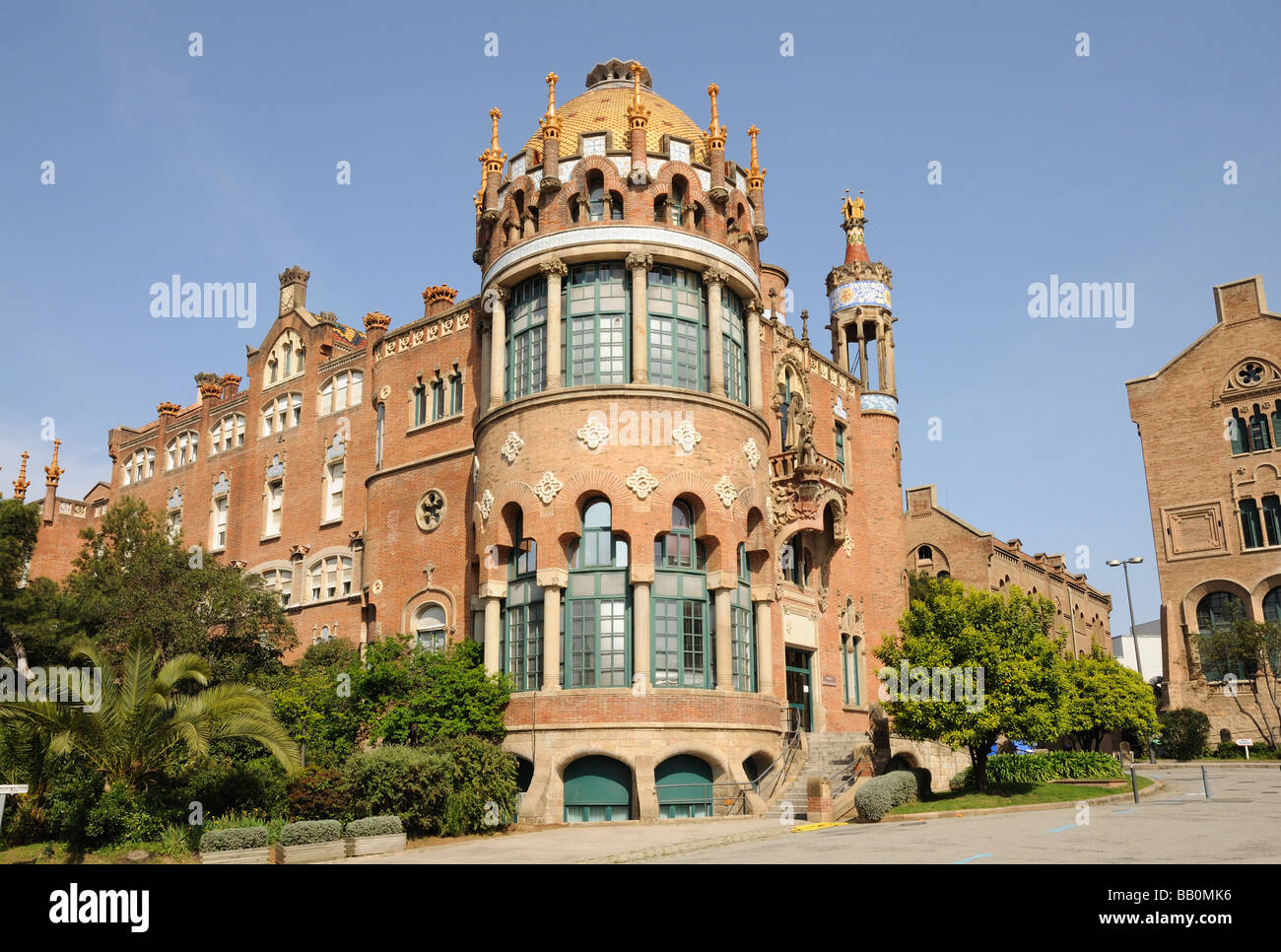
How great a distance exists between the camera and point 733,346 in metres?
32.3

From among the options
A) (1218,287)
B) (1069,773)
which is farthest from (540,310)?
(1218,287)

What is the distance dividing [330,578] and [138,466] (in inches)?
766

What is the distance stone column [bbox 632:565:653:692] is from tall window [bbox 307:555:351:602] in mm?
15622

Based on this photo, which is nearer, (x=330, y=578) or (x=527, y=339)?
(x=527, y=339)

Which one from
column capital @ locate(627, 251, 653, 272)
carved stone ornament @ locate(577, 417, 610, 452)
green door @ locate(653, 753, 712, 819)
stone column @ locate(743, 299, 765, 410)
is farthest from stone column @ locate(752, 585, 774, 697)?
column capital @ locate(627, 251, 653, 272)

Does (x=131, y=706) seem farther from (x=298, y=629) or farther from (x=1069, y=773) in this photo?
(x=1069, y=773)

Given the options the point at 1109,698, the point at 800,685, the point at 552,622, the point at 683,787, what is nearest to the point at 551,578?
the point at 552,622

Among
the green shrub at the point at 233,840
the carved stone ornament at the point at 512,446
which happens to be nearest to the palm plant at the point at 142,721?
the green shrub at the point at 233,840

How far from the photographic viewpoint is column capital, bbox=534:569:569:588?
2842 cm

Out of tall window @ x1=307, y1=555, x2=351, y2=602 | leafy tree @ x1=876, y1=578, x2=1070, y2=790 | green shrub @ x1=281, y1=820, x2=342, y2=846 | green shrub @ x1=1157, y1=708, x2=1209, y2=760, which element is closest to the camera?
green shrub @ x1=281, y1=820, x2=342, y2=846

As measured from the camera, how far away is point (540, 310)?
31.4m

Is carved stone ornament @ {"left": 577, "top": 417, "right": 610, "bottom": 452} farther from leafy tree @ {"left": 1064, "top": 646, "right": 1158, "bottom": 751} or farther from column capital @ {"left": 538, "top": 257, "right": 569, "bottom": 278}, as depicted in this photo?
leafy tree @ {"left": 1064, "top": 646, "right": 1158, "bottom": 751}

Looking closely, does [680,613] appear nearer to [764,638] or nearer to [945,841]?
[764,638]
